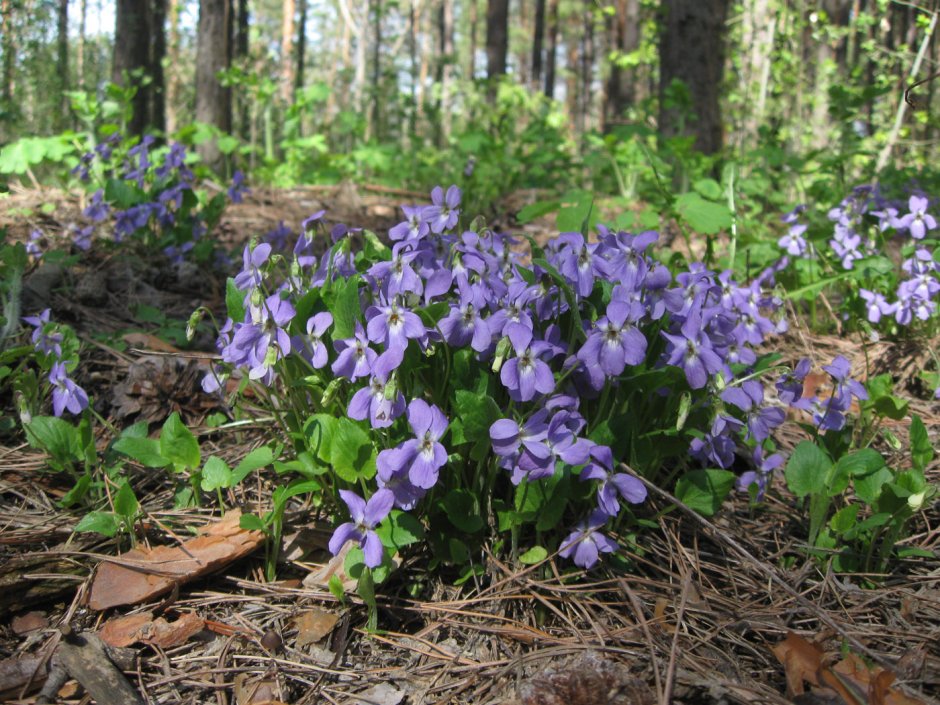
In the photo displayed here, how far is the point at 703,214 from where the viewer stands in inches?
124

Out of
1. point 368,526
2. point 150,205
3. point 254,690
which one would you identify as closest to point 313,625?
point 254,690

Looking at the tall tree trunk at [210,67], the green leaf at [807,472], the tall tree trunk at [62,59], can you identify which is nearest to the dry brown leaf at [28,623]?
the green leaf at [807,472]

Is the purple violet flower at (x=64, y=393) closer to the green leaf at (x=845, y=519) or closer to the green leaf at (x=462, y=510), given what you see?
the green leaf at (x=462, y=510)

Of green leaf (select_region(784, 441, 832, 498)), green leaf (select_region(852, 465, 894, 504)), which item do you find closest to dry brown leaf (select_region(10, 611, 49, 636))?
green leaf (select_region(784, 441, 832, 498))

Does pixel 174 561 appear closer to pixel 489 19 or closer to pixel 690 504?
pixel 690 504

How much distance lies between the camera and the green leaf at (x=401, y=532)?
1741 mm

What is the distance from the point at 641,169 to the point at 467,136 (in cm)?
152

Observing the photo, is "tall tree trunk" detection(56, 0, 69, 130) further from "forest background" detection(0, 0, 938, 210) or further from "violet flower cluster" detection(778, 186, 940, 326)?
"violet flower cluster" detection(778, 186, 940, 326)

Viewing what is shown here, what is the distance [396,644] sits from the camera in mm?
1732

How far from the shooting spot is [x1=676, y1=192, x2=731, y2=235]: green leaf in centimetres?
311

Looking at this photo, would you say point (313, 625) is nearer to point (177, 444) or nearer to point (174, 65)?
point (177, 444)

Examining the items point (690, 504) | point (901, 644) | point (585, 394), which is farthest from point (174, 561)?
point (901, 644)

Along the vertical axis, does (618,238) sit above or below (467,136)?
below

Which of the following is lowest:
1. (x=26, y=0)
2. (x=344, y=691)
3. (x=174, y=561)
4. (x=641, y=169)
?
(x=344, y=691)
